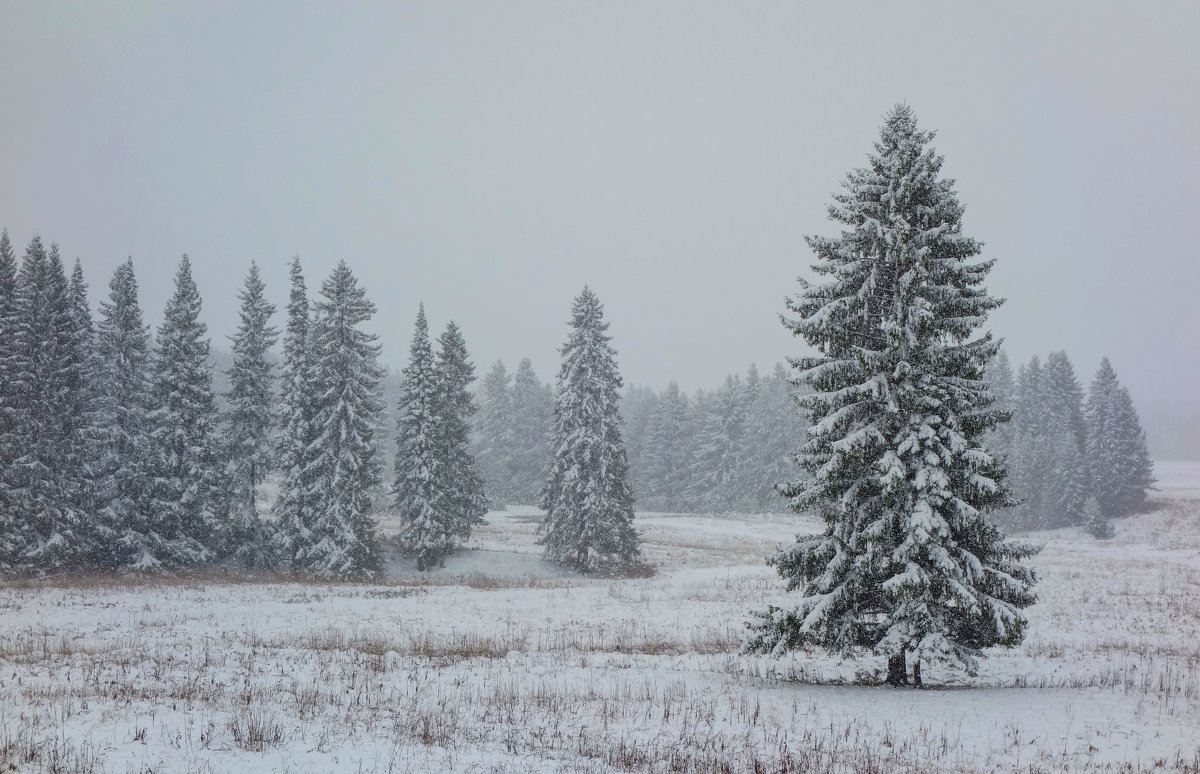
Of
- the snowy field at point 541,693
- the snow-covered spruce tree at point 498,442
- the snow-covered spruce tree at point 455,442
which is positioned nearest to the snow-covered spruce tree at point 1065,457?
the snowy field at point 541,693

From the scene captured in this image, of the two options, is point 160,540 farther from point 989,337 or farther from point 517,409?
point 517,409

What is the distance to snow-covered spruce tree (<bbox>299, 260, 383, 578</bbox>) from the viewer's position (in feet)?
123

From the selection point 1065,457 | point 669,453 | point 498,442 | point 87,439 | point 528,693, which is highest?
point 87,439

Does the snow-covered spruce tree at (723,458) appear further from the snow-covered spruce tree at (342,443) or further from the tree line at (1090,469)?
the snow-covered spruce tree at (342,443)

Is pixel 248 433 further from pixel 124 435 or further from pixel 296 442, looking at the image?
pixel 124 435

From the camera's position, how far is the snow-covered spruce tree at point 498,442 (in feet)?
275

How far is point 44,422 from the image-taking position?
1328 inches

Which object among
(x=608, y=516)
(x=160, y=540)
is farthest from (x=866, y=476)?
(x=160, y=540)

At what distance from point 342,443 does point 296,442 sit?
272 centimetres

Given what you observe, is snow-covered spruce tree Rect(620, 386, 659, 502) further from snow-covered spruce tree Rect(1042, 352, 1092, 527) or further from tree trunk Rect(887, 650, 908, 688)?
tree trunk Rect(887, 650, 908, 688)

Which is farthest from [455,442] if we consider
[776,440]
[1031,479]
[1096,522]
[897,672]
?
[1031,479]

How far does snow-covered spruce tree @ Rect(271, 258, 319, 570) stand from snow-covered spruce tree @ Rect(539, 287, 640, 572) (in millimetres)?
14243

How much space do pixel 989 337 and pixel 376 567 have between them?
113 feet

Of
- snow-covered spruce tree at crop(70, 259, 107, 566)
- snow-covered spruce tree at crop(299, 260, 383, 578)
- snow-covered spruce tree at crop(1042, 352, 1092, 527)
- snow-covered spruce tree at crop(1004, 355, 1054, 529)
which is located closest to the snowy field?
snow-covered spruce tree at crop(70, 259, 107, 566)
